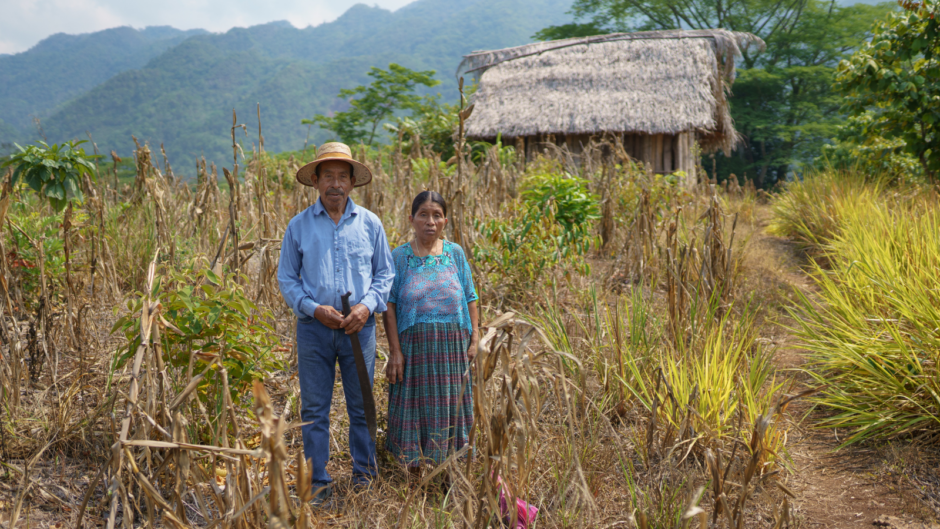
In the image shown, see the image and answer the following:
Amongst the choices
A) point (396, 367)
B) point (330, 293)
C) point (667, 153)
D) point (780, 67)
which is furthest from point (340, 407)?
point (780, 67)

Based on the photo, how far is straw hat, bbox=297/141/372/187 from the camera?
2.33m

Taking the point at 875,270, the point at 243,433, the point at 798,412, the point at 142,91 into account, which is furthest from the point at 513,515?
the point at 142,91

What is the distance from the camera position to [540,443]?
2443 mm

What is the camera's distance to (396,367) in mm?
2379

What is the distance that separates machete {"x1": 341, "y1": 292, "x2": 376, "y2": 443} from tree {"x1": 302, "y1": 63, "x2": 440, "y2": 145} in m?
17.0

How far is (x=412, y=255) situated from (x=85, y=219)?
8.43 ft

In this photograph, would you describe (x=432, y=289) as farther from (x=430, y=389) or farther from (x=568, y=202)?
(x=568, y=202)

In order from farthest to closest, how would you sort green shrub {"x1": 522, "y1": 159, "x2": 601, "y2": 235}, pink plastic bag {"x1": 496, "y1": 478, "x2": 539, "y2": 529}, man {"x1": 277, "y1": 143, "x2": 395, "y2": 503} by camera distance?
green shrub {"x1": 522, "y1": 159, "x2": 601, "y2": 235}
man {"x1": 277, "y1": 143, "x2": 395, "y2": 503}
pink plastic bag {"x1": 496, "y1": 478, "x2": 539, "y2": 529}

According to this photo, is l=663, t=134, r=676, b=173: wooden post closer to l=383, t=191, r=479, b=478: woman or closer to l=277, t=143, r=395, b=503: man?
l=383, t=191, r=479, b=478: woman

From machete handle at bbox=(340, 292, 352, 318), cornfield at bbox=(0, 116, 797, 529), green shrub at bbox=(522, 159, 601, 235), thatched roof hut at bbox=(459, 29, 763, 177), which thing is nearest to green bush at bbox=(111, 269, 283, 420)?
cornfield at bbox=(0, 116, 797, 529)

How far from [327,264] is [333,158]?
16.6 inches

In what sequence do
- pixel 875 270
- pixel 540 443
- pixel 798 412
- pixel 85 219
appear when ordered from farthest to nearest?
pixel 85 219 < pixel 875 270 < pixel 798 412 < pixel 540 443

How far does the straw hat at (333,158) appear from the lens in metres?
2.33

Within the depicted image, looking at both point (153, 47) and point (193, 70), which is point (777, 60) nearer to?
point (193, 70)
